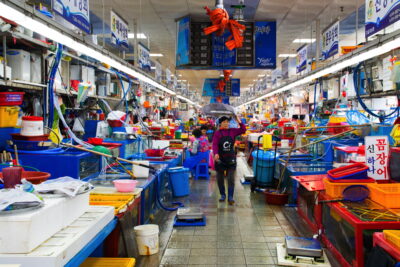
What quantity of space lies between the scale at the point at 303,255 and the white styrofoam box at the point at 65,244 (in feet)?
7.77

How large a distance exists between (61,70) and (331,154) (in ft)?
19.7

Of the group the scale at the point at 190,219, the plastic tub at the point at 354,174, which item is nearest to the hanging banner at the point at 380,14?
the plastic tub at the point at 354,174

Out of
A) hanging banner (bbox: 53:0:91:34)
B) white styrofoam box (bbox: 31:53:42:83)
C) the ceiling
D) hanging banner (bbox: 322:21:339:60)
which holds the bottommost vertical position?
white styrofoam box (bbox: 31:53:42:83)

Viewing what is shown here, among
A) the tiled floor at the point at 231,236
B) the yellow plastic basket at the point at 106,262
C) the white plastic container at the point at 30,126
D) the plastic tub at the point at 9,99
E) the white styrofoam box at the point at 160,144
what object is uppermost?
the plastic tub at the point at 9,99

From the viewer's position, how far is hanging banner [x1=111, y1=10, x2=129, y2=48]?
778 cm

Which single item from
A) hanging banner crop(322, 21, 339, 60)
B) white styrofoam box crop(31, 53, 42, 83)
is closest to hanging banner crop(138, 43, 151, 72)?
white styrofoam box crop(31, 53, 42, 83)

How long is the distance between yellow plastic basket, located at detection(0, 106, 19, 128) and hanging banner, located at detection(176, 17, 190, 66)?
203 inches

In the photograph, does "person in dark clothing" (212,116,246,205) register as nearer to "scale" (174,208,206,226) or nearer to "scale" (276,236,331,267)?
"scale" (174,208,206,226)

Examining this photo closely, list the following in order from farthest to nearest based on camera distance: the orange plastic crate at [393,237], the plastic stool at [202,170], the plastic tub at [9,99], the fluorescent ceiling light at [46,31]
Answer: the plastic stool at [202,170] → the plastic tub at [9,99] → the fluorescent ceiling light at [46,31] → the orange plastic crate at [393,237]

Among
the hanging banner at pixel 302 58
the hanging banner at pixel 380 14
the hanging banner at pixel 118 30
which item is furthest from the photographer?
the hanging banner at pixel 302 58

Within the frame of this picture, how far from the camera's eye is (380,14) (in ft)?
18.0

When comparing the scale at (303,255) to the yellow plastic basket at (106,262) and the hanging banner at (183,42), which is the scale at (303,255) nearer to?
the yellow plastic basket at (106,262)

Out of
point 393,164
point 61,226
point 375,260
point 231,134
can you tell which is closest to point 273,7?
point 231,134

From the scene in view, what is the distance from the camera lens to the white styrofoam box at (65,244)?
1.91 m
